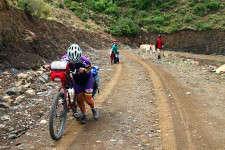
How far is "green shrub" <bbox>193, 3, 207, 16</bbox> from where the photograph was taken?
6338cm

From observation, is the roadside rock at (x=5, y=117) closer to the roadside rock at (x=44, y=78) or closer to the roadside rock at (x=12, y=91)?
the roadside rock at (x=12, y=91)

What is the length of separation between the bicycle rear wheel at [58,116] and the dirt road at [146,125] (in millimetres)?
196

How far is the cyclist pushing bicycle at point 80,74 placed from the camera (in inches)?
448

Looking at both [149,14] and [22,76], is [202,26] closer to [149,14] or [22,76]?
[149,14]

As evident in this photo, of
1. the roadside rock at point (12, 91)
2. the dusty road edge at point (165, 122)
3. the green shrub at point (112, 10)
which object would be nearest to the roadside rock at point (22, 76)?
the roadside rock at point (12, 91)

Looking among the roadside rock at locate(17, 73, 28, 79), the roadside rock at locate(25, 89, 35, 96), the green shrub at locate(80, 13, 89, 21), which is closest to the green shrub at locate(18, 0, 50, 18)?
the roadside rock at locate(17, 73, 28, 79)

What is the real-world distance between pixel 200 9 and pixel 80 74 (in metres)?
54.4

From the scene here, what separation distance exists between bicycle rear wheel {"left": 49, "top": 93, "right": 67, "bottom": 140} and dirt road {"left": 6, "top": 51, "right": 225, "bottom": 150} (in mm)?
196

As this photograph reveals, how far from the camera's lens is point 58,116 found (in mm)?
11055

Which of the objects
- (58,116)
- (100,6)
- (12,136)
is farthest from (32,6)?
(100,6)

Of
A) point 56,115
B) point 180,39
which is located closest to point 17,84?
point 56,115

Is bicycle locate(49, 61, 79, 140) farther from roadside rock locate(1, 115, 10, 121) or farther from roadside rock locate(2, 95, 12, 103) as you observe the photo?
roadside rock locate(2, 95, 12, 103)

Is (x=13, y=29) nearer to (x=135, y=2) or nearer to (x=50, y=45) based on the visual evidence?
(x=50, y=45)

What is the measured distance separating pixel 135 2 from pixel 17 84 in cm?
5438
